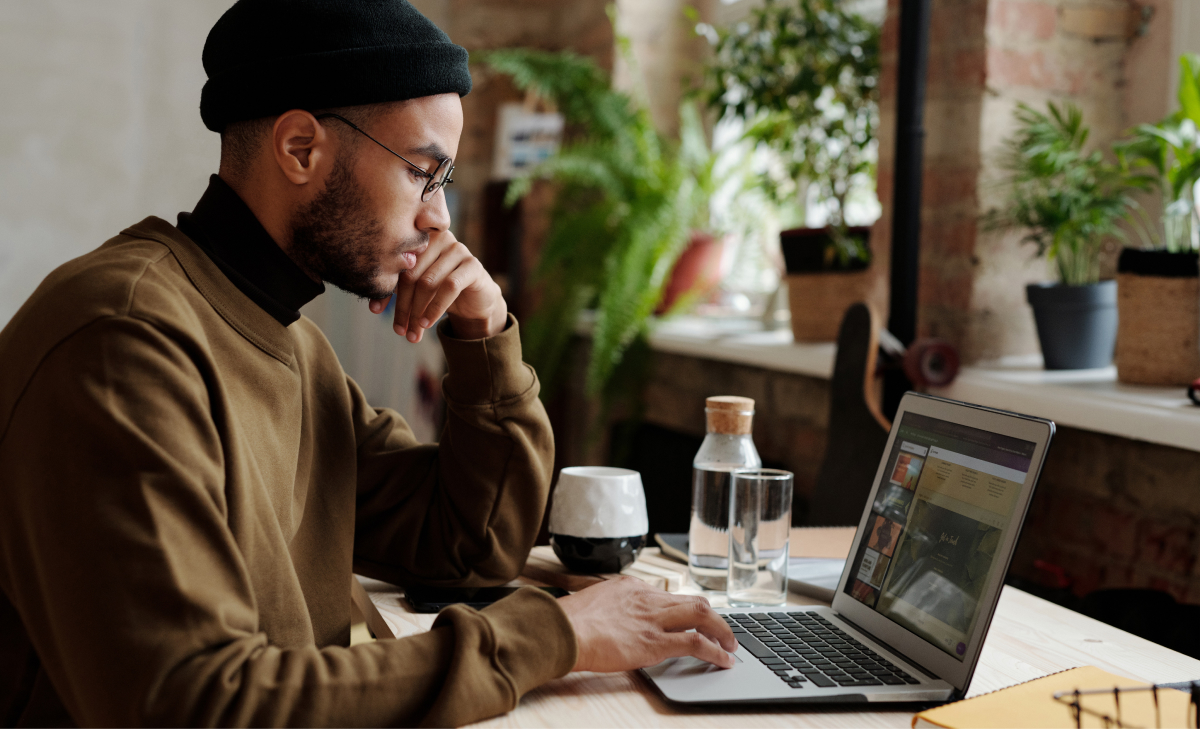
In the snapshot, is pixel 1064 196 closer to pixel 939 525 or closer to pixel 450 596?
pixel 939 525

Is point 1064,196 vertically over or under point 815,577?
over

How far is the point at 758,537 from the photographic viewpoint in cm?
110

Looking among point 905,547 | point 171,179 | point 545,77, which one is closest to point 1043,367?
point 905,547

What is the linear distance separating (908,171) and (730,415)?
0.96 metres

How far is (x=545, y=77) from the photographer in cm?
315

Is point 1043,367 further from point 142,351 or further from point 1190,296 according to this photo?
point 142,351

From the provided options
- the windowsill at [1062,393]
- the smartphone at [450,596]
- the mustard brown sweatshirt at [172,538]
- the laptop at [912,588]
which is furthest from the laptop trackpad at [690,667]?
the windowsill at [1062,393]

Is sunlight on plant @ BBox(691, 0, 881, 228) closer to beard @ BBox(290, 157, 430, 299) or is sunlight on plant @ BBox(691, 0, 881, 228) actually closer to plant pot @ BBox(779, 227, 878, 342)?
plant pot @ BBox(779, 227, 878, 342)

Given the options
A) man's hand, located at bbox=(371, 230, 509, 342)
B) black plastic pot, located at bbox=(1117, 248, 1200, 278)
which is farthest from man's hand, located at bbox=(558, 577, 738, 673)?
black plastic pot, located at bbox=(1117, 248, 1200, 278)

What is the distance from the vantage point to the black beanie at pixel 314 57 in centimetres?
96

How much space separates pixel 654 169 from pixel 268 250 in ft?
6.87

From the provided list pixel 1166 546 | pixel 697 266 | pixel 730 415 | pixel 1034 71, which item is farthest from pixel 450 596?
pixel 697 266

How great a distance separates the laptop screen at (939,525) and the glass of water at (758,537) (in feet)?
0.29

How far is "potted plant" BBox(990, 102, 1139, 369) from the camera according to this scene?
1.72 m
